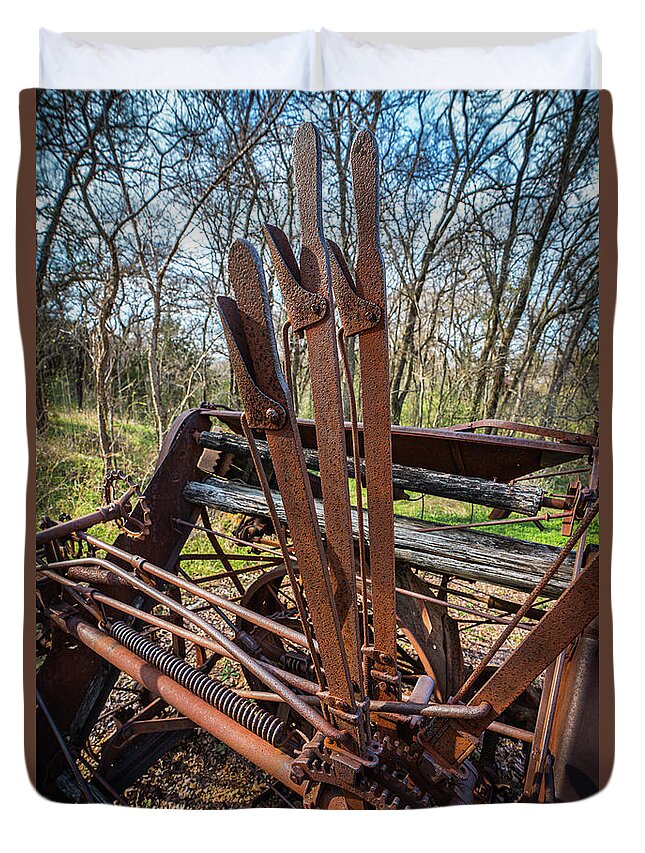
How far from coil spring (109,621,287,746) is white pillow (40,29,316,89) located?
171 cm

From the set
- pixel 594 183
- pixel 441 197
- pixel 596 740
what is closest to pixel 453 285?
pixel 441 197

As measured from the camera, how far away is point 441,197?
2.77 metres

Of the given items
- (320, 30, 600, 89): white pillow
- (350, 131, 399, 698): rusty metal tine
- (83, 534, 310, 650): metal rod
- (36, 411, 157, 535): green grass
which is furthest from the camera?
(36, 411, 157, 535): green grass

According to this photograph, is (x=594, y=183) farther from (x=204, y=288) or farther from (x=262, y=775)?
(x=262, y=775)

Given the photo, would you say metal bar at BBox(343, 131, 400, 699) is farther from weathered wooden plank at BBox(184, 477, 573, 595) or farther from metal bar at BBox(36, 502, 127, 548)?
metal bar at BBox(36, 502, 127, 548)

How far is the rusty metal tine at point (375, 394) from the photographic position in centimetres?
144

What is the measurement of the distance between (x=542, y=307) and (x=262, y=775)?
Answer: 2.13m

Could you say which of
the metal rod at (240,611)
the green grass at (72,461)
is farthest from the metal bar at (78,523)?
the metal rod at (240,611)

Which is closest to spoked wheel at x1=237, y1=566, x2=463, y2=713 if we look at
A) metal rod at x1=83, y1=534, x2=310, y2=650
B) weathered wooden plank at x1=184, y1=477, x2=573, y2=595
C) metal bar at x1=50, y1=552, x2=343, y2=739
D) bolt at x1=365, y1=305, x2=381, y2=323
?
weathered wooden plank at x1=184, y1=477, x2=573, y2=595

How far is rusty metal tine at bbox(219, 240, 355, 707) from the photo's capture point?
1.20 metres

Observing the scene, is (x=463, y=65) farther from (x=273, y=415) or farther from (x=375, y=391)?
(x=273, y=415)

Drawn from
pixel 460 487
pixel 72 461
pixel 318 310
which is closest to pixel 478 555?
pixel 460 487

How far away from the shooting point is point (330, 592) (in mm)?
1339

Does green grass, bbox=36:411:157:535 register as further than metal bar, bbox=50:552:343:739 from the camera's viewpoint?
Yes
